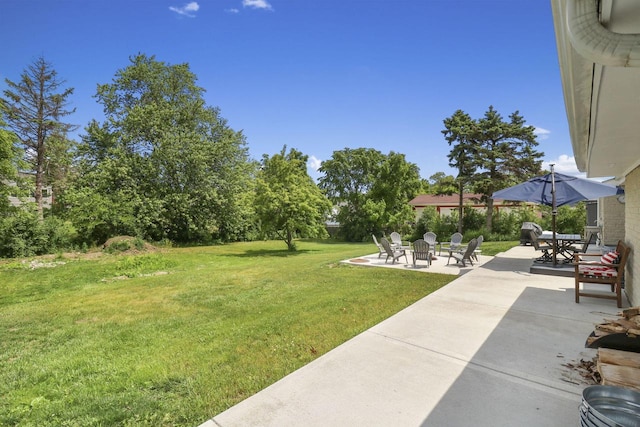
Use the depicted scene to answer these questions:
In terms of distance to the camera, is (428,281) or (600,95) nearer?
(600,95)

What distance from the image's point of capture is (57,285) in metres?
8.85

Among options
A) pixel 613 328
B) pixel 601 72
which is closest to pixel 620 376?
pixel 613 328

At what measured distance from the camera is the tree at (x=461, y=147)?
68.3 ft

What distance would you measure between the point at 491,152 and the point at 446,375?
833 inches

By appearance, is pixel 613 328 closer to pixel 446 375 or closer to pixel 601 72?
pixel 446 375

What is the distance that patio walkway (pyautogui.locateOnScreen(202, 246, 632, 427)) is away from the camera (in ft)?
7.80

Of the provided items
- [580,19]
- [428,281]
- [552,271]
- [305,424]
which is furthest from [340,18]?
[305,424]

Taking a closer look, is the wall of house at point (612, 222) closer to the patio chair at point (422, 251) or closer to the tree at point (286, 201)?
the patio chair at point (422, 251)

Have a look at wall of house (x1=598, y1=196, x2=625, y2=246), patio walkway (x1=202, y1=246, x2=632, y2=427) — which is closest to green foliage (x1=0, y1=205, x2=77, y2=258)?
patio walkway (x1=202, y1=246, x2=632, y2=427)

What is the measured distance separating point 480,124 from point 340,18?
1494cm

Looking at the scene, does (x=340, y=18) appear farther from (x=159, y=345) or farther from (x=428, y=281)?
(x=159, y=345)

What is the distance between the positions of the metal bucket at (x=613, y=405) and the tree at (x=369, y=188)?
2351 centimetres

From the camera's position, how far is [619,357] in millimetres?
2316

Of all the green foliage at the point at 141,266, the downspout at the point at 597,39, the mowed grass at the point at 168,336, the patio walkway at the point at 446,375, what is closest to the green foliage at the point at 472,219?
the mowed grass at the point at 168,336
